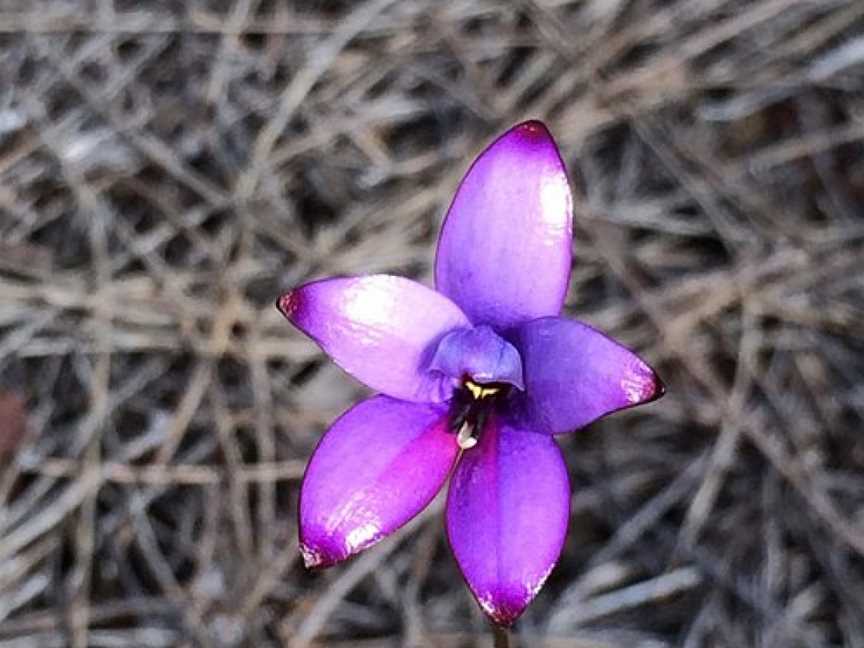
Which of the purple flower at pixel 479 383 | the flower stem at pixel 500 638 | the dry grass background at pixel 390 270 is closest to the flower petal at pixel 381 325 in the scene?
the purple flower at pixel 479 383

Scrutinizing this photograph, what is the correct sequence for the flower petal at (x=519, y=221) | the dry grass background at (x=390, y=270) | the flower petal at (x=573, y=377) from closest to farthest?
the flower petal at (x=573, y=377), the flower petal at (x=519, y=221), the dry grass background at (x=390, y=270)

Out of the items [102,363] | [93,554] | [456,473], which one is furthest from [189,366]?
[456,473]

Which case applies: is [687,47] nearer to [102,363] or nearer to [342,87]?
[342,87]

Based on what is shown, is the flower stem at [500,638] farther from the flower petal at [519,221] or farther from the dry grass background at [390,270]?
the dry grass background at [390,270]

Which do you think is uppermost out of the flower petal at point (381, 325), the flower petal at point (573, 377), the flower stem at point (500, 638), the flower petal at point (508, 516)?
the flower petal at point (381, 325)

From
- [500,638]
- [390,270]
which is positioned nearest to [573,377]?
[500,638]

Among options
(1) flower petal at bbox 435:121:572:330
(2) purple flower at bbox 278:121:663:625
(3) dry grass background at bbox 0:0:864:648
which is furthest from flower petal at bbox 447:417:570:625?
(3) dry grass background at bbox 0:0:864:648
